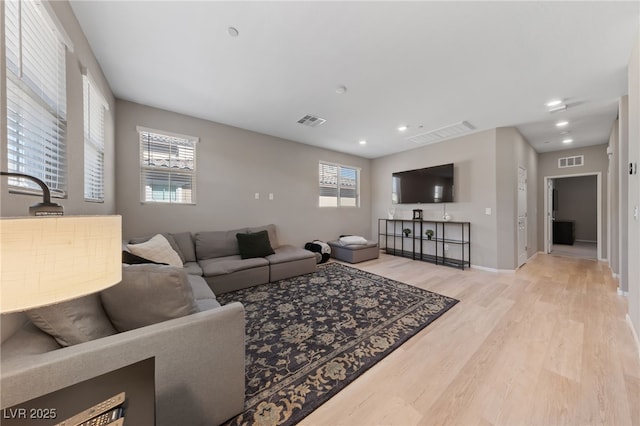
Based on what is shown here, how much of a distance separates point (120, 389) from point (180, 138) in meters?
3.72

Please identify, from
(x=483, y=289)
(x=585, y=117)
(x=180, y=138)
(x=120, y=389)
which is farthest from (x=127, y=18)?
(x=585, y=117)

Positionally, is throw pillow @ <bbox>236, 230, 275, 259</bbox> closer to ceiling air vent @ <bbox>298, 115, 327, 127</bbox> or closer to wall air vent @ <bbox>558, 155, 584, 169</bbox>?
ceiling air vent @ <bbox>298, 115, 327, 127</bbox>

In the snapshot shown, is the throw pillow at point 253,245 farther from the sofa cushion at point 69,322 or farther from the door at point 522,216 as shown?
the door at point 522,216

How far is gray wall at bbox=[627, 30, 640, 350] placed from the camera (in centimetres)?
194

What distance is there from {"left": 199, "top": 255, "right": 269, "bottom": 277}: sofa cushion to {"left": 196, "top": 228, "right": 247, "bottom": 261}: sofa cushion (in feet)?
0.40

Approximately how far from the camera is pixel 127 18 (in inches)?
72.4

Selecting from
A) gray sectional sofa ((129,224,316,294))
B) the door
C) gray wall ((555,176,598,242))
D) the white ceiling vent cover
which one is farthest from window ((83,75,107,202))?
gray wall ((555,176,598,242))

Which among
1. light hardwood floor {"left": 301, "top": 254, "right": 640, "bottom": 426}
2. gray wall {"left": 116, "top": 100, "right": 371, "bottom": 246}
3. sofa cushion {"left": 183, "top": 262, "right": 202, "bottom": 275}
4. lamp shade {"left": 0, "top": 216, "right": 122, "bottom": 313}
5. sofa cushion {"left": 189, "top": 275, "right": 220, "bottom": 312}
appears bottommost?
light hardwood floor {"left": 301, "top": 254, "right": 640, "bottom": 426}

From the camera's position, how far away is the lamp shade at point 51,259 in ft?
1.74

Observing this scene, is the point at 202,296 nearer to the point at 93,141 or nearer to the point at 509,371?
the point at 93,141

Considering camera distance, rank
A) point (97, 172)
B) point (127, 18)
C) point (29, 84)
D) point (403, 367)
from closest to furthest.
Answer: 1. point (29, 84)
2. point (403, 367)
3. point (127, 18)
4. point (97, 172)

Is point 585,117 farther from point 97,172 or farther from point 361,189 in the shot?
point 97,172

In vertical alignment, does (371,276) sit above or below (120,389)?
below

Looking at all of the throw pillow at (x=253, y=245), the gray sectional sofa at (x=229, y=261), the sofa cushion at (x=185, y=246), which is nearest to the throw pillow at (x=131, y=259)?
the gray sectional sofa at (x=229, y=261)
